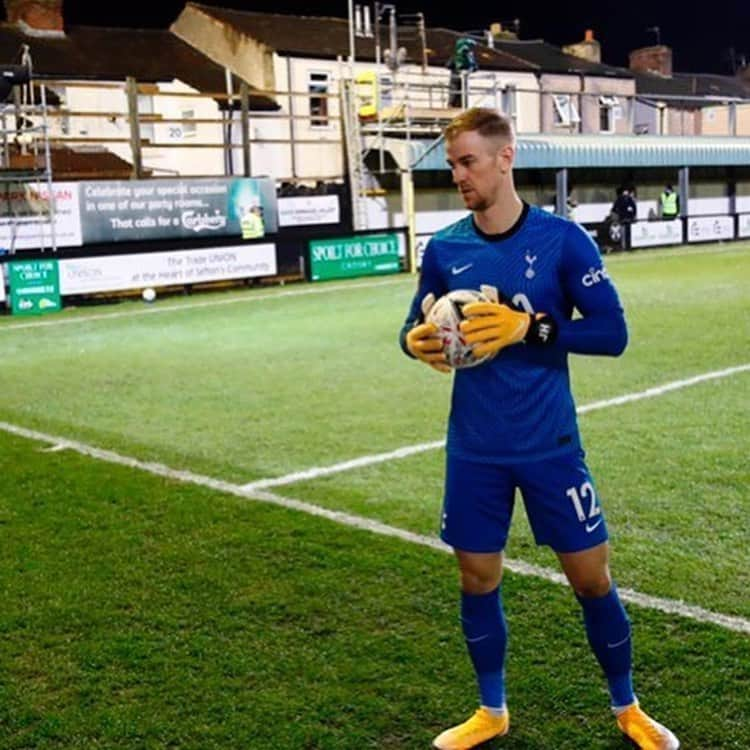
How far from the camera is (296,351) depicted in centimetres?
1384

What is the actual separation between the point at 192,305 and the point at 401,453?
1235cm

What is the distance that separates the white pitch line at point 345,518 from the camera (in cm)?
480

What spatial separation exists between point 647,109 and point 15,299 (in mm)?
37980

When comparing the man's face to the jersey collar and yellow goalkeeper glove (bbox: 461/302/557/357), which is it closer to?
the jersey collar

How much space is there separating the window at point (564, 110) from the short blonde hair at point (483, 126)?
39996 mm

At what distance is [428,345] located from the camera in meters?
3.52

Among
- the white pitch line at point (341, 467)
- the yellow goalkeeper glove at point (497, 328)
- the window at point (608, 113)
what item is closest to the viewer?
the yellow goalkeeper glove at point (497, 328)

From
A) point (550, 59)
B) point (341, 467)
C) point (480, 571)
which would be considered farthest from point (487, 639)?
point (550, 59)

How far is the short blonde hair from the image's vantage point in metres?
3.42

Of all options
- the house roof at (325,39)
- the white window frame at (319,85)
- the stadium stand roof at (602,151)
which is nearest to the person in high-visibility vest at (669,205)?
the stadium stand roof at (602,151)

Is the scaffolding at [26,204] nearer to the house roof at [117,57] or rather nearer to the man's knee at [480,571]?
the house roof at [117,57]

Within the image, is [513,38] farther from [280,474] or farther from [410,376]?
[280,474]

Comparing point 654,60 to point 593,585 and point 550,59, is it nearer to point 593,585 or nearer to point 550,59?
point 550,59

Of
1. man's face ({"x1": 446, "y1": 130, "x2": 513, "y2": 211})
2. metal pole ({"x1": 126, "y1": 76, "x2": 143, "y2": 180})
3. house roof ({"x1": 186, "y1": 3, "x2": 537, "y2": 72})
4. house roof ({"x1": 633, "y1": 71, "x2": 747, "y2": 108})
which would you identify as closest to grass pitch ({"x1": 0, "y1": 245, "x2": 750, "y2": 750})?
man's face ({"x1": 446, "y1": 130, "x2": 513, "y2": 211})
